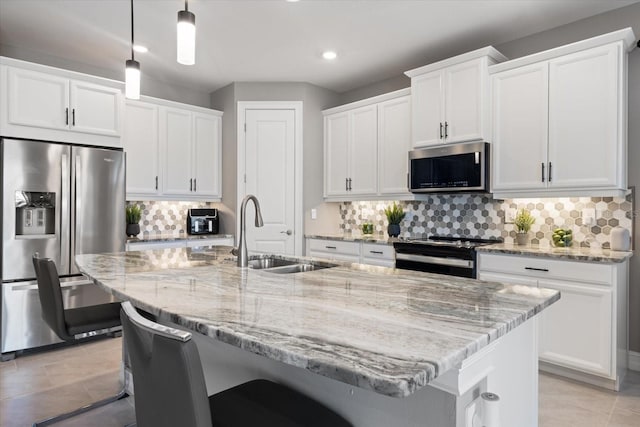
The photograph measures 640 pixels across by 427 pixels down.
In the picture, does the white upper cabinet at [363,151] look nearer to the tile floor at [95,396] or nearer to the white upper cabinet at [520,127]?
the white upper cabinet at [520,127]

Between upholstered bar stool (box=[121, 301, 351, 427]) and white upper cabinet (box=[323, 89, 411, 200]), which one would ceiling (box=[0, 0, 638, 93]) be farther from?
upholstered bar stool (box=[121, 301, 351, 427])

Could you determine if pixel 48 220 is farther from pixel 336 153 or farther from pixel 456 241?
pixel 456 241

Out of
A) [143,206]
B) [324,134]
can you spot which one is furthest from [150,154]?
[324,134]

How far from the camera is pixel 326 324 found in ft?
3.23

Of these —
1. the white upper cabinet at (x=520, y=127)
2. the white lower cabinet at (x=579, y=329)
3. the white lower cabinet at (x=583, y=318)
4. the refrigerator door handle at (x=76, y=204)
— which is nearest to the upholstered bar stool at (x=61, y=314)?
the refrigerator door handle at (x=76, y=204)

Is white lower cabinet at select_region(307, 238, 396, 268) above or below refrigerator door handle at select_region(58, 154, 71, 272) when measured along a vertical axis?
below

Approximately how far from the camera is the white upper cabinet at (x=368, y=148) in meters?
4.00

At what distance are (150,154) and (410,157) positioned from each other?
8.84ft

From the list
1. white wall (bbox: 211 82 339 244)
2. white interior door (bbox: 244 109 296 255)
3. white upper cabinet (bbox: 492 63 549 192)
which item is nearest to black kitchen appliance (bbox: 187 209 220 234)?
white wall (bbox: 211 82 339 244)

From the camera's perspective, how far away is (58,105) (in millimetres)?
3336

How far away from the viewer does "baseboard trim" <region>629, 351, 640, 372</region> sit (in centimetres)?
289

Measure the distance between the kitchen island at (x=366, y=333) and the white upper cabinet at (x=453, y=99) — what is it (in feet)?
6.82

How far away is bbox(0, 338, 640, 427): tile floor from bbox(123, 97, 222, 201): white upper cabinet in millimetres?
1696

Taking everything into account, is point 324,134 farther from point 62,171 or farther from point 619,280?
point 619,280
